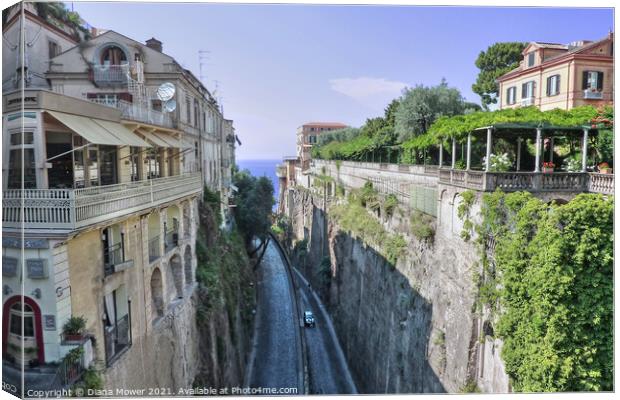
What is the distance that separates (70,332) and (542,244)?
8.98 meters

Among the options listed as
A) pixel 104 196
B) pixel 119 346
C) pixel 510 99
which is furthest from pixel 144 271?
pixel 510 99

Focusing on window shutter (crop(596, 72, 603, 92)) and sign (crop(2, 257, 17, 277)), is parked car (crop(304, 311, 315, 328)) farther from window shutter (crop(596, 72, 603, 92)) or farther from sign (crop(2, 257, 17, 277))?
sign (crop(2, 257, 17, 277))

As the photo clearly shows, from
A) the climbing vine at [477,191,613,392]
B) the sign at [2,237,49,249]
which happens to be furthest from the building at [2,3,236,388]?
the climbing vine at [477,191,613,392]

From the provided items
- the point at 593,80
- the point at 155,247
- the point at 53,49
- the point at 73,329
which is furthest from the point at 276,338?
the point at 593,80

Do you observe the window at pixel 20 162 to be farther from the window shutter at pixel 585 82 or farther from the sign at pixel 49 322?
the window shutter at pixel 585 82

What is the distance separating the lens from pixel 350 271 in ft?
78.1

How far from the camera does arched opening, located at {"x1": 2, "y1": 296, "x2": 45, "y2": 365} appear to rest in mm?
7138

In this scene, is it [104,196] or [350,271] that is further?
[350,271]

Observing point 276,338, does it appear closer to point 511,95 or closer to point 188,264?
point 188,264

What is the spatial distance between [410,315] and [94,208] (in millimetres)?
11433

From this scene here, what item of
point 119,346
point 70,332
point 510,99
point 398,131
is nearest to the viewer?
point 70,332

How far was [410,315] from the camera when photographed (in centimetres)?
1522

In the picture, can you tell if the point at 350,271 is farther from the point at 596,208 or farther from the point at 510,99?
the point at 596,208

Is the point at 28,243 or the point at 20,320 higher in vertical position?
the point at 28,243
